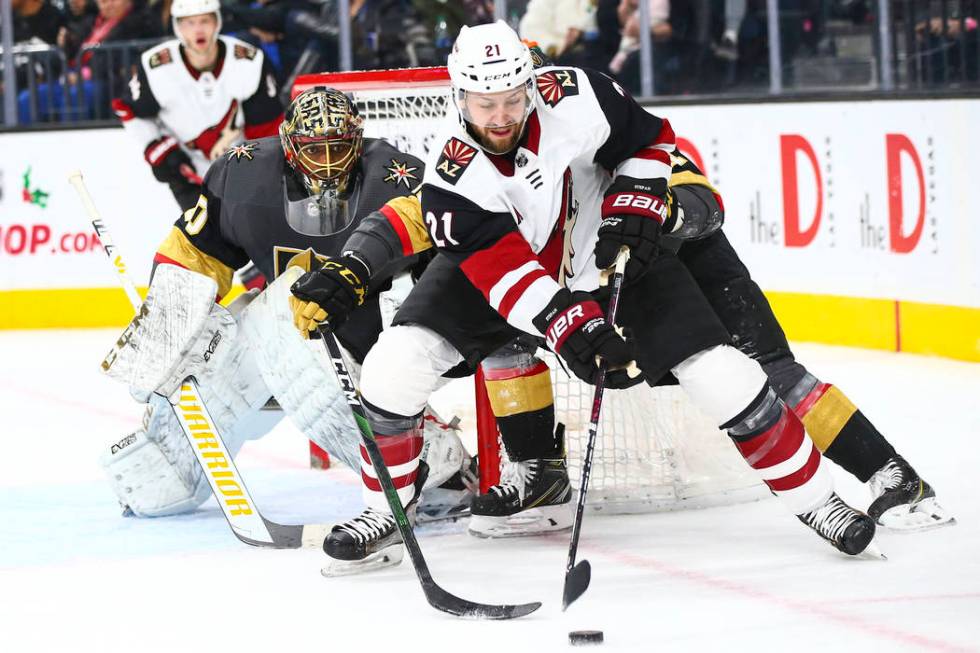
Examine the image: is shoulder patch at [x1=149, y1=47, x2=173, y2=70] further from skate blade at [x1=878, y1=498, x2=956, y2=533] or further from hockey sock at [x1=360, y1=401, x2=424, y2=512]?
skate blade at [x1=878, y1=498, x2=956, y2=533]

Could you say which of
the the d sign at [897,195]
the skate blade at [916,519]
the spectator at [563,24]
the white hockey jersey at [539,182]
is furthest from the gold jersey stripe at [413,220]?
the spectator at [563,24]

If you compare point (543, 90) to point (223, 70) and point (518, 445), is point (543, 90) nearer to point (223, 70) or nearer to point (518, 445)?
point (518, 445)

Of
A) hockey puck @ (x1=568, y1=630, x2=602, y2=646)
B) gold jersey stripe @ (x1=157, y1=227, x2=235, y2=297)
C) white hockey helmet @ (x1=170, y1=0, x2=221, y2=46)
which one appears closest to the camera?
hockey puck @ (x1=568, y1=630, x2=602, y2=646)

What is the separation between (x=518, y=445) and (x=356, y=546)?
1.63 feet

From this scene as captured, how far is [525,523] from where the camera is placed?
139 inches

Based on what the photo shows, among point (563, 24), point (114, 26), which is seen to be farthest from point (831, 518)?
point (114, 26)

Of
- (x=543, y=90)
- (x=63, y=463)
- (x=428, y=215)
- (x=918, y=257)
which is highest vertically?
(x=543, y=90)

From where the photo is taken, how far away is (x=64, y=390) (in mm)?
5758

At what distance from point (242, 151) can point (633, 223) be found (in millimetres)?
1088

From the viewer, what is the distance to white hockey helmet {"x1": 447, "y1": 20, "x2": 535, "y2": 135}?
2932 mm

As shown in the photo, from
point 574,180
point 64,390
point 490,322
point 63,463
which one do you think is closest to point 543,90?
point 574,180

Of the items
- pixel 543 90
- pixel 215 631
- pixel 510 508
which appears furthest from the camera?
pixel 510 508

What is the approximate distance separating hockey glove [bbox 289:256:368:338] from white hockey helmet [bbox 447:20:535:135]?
375 millimetres

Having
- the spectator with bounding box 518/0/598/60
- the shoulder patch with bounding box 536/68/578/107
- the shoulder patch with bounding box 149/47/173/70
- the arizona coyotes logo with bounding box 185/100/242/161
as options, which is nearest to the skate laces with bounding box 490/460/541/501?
the shoulder patch with bounding box 536/68/578/107
